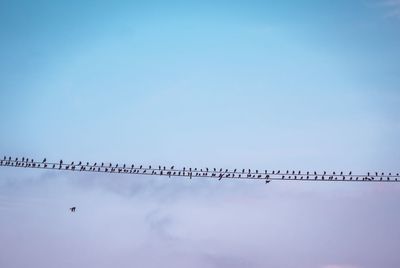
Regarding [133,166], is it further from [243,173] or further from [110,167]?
[243,173]

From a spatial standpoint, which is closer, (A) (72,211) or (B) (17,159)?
(B) (17,159)

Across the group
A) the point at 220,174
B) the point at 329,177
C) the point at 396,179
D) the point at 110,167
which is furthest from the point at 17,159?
the point at 396,179

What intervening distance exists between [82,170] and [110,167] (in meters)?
3.97

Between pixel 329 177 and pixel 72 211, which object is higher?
pixel 329 177

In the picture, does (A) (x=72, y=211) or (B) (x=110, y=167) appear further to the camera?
(A) (x=72, y=211)

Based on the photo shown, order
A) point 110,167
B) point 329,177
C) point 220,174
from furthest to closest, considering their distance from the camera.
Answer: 1. point 329,177
2. point 220,174
3. point 110,167

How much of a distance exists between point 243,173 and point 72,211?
77.8 feet

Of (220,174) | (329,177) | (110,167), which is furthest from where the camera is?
(329,177)

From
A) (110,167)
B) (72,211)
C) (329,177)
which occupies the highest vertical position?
(329,177)

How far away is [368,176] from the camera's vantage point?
202 feet

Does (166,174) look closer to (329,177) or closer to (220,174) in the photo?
(220,174)

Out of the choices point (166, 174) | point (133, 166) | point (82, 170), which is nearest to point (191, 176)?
point (166, 174)

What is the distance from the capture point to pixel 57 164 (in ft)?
187

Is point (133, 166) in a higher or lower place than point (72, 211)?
higher
